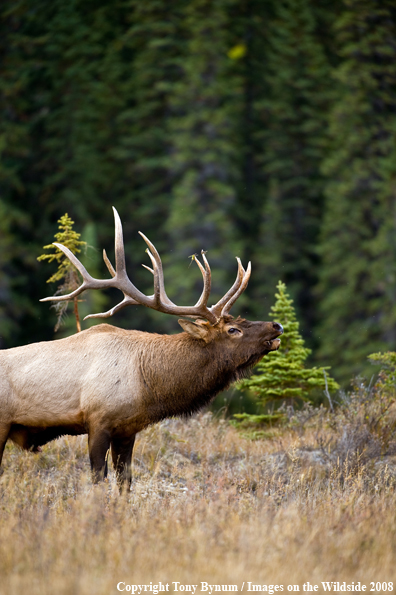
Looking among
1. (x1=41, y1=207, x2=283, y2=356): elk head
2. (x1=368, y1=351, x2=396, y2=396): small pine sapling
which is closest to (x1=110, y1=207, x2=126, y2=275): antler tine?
(x1=41, y1=207, x2=283, y2=356): elk head

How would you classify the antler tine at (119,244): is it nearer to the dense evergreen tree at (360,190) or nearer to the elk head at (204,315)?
the elk head at (204,315)

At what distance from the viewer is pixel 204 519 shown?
405cm

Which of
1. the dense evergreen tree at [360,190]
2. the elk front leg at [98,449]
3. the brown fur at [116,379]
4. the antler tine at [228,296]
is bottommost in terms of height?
the dense evergreen tree at [360,190]

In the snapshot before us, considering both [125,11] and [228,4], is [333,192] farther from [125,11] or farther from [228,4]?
[125,11]

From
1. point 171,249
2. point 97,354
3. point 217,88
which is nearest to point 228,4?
point 217,88

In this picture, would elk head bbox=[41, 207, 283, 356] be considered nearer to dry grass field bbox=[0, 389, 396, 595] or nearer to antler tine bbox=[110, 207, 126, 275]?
antler tine bbox=[110, 207, 126, 275]

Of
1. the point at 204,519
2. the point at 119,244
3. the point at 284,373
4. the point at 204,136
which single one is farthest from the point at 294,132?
the point at 204,519

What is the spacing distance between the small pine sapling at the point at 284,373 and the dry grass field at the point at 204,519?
1211mm

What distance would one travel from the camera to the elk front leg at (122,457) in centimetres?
541

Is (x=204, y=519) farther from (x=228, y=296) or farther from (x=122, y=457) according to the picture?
(x=228, y=296)

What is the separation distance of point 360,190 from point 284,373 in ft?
23.6

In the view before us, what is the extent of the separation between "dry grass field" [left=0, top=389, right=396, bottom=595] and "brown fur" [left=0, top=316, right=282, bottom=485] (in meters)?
0.52

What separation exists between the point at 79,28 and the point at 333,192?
7.07 m

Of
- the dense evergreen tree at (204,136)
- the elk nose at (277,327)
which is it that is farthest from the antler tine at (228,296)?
the dense evergreen tree at (204,136)
